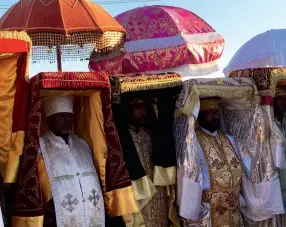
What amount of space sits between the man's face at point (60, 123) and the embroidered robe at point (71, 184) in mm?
51

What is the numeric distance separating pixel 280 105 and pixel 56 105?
9.40 feet

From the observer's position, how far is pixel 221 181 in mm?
4910

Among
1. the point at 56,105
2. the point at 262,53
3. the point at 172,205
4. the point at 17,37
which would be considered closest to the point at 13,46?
the point at 17,37

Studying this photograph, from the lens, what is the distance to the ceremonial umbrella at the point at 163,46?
21.4 ft

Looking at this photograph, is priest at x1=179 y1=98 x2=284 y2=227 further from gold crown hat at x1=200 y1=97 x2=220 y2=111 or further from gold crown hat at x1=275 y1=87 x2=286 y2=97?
gold crown hat at x1=275 y1=87 x2=286 y2=97

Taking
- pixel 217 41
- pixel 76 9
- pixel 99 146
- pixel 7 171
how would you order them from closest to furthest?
pixel 7 171, pixel 99 146, pixel 76 9, pixel 217 41

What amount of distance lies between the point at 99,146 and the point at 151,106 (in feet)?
2.64

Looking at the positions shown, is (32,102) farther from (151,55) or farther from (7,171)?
(151,55)

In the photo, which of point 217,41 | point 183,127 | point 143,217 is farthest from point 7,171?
point 217,41

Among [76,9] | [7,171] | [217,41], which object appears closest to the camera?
[7,171]

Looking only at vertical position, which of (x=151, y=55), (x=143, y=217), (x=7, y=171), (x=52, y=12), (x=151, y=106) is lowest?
(x=143, y=217)

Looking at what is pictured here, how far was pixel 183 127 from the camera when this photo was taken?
15.5 ft

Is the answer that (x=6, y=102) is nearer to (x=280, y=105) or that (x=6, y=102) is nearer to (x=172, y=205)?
(x=172, y=205)

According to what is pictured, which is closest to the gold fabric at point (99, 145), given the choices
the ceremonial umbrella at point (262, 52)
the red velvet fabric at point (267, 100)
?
the red velvet fabric at point (267, 100)
